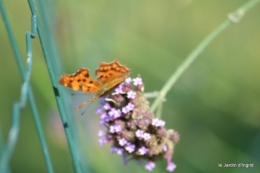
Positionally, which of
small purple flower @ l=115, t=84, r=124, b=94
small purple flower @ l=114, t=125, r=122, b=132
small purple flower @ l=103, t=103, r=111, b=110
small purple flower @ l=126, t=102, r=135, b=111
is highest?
small purple flower @ l=115, t=84, r=124, b=94

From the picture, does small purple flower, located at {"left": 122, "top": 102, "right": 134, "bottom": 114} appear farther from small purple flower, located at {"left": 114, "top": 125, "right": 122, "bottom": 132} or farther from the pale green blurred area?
the pale green blurred area

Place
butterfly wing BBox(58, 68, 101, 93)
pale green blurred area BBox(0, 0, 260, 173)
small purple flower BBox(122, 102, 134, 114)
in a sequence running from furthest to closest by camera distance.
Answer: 1. pale green blurred area BBox(0, 0, 260, 173)
2. small purple flower BBox(122, 102, 134, 114)
3. butterfly wing BBox(58, 68, 101, 93)

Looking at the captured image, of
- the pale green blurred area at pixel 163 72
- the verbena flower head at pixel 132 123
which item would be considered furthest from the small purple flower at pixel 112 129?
the pale green blurred area at pixel 163 72

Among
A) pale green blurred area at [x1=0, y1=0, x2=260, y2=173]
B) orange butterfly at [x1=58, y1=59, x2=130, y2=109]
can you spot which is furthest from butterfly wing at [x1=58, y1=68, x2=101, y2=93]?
pale green blurred area at [x1=0, y1=0, x2=260, y2=173]

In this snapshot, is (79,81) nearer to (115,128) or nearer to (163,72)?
(115,128)

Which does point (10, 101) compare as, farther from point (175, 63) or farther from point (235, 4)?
point (235, 4)

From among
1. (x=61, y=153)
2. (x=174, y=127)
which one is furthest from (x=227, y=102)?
(x=61, y=153)

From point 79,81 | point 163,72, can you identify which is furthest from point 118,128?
point 163,72
